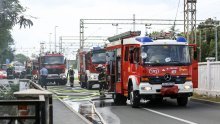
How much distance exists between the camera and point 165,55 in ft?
62.6

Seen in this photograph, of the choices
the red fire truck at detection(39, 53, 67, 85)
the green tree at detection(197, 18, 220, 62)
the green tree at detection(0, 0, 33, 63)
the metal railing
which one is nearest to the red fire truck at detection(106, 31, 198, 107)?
the green tree at detection(0, 0, 33, 63)

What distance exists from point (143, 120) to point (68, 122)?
9.14 ft

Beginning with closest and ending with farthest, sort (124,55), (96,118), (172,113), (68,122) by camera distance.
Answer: (68,122) → (96,118) → (172,113) → (124,55)

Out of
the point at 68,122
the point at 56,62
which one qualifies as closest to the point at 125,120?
the point at 68,122

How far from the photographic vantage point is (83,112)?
723 inches

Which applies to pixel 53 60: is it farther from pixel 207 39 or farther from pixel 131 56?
pixel 207 39

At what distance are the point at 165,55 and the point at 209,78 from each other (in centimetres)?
551

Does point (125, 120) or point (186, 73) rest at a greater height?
point (186, 73)

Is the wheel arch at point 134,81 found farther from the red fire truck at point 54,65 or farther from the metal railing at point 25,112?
the red fire truck at point 54,65

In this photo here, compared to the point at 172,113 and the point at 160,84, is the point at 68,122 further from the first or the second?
the point at 160,84

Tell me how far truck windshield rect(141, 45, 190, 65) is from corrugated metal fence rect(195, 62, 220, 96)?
3940mm

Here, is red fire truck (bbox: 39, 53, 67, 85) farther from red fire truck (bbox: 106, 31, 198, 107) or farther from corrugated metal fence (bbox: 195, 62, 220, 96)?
red fire truck (bbox: 106, 31, 198, 107)

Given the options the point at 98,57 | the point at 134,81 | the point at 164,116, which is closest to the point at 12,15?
the point at 164,116

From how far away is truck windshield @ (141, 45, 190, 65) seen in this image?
18.9m
